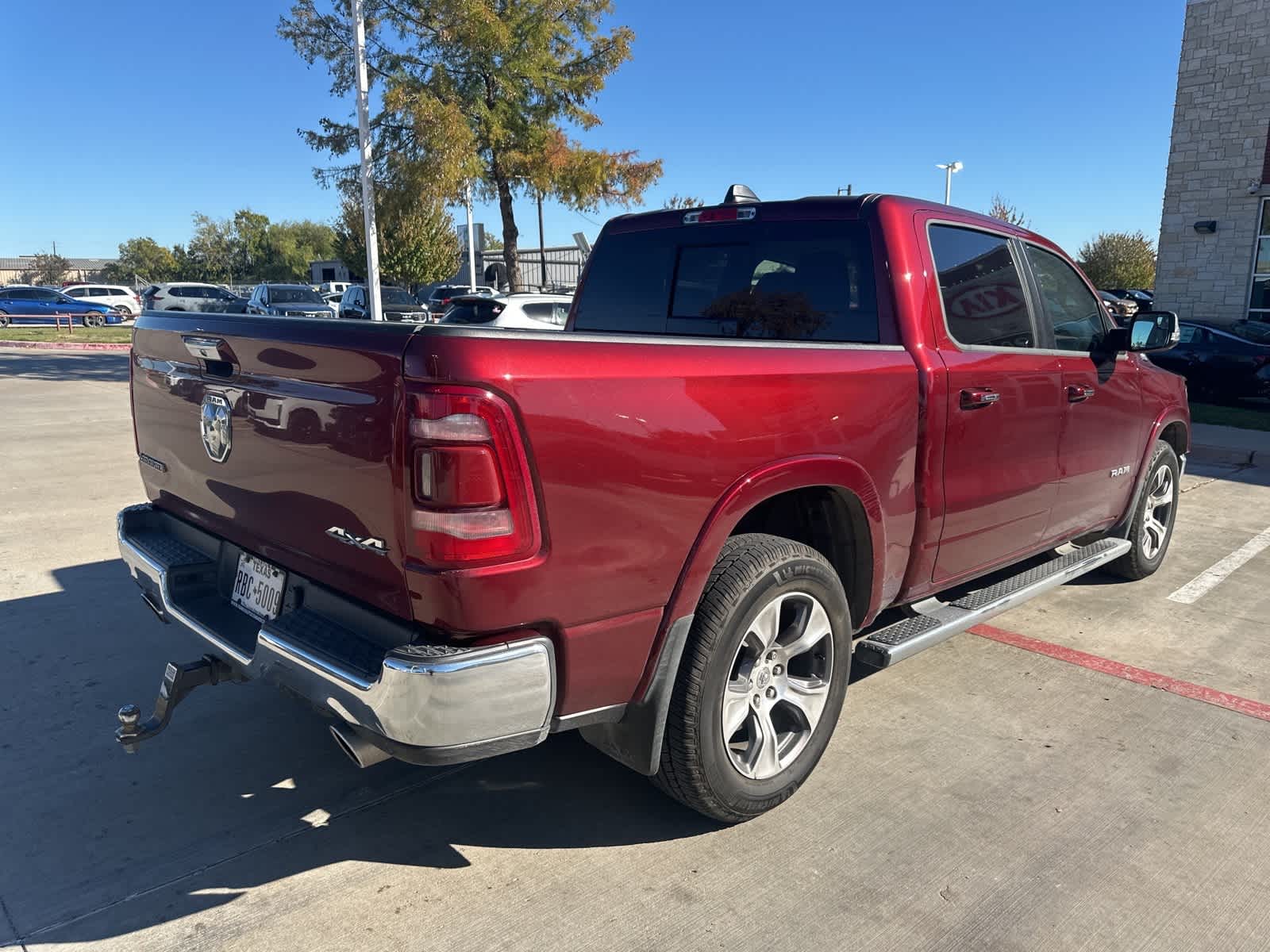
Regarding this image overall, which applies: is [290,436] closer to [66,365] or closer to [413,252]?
[66,365]

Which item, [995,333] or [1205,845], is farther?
[995,333]

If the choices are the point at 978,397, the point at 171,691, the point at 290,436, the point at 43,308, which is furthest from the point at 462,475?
the point at 43,308

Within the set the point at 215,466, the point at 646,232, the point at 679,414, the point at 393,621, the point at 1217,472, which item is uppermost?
the point at 646,232

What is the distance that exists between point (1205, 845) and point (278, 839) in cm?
293

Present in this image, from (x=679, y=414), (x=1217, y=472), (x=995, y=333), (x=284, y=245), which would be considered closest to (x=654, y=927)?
(x=679, y=414)

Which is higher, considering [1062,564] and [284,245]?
[284,245]

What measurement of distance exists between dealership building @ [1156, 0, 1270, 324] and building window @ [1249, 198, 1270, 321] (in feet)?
Result: 0.06

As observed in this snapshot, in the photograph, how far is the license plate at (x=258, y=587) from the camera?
9.23 feet

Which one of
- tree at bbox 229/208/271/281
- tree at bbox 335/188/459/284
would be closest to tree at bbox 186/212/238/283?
tree at bbox 229/208/271/281

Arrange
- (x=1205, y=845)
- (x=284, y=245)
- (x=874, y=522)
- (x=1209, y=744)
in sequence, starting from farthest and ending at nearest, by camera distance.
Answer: (x=284, y=245)
(x=1209, y=744)
(x=874, y=522)
(x=1205, y=845)

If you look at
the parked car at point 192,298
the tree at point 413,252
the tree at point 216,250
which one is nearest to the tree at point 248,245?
the tree at point 216,250

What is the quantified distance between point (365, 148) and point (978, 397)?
16.3 m

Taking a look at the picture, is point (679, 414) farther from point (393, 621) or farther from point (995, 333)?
point (995, 333)

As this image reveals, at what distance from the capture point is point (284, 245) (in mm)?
89000
